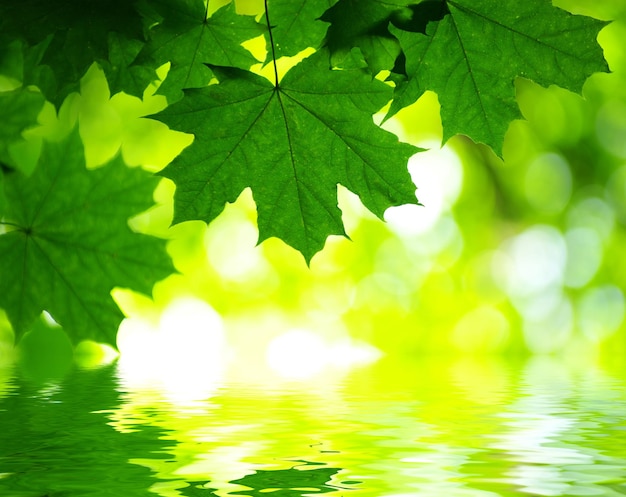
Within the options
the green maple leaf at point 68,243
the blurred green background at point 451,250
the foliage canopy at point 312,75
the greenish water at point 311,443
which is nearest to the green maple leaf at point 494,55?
the foliage canopy at point 312,75

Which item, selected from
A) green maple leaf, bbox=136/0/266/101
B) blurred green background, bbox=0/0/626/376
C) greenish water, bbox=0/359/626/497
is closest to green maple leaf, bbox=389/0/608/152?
green maple leaf, bbox=136/0/266/101

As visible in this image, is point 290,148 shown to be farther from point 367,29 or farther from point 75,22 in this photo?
point 75,22

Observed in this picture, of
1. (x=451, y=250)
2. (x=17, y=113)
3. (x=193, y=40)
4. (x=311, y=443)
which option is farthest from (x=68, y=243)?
(x=451, y=250)

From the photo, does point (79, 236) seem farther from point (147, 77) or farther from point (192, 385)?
point (192, 385)

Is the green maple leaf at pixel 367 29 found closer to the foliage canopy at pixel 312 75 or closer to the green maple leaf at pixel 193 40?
the foliage canopy at pixel 312 75

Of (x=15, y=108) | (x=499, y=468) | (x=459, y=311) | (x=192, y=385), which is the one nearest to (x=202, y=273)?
(x=459, y=311)

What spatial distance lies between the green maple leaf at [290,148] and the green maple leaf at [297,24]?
0.21 ft

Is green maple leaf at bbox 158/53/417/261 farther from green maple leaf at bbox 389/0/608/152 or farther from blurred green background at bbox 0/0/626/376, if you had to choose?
blurred green background at bbox 0/0/626/376

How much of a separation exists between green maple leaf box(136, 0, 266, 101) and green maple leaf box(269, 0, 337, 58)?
0.08 m

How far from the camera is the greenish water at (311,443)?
0.74 m

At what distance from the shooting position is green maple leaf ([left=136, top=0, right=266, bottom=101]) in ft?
3.05

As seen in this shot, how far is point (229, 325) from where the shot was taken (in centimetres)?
930

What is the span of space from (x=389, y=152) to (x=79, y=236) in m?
0.62

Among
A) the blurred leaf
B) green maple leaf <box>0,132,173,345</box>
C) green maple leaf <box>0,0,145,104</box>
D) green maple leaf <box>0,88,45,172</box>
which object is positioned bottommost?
the blurred leaf
